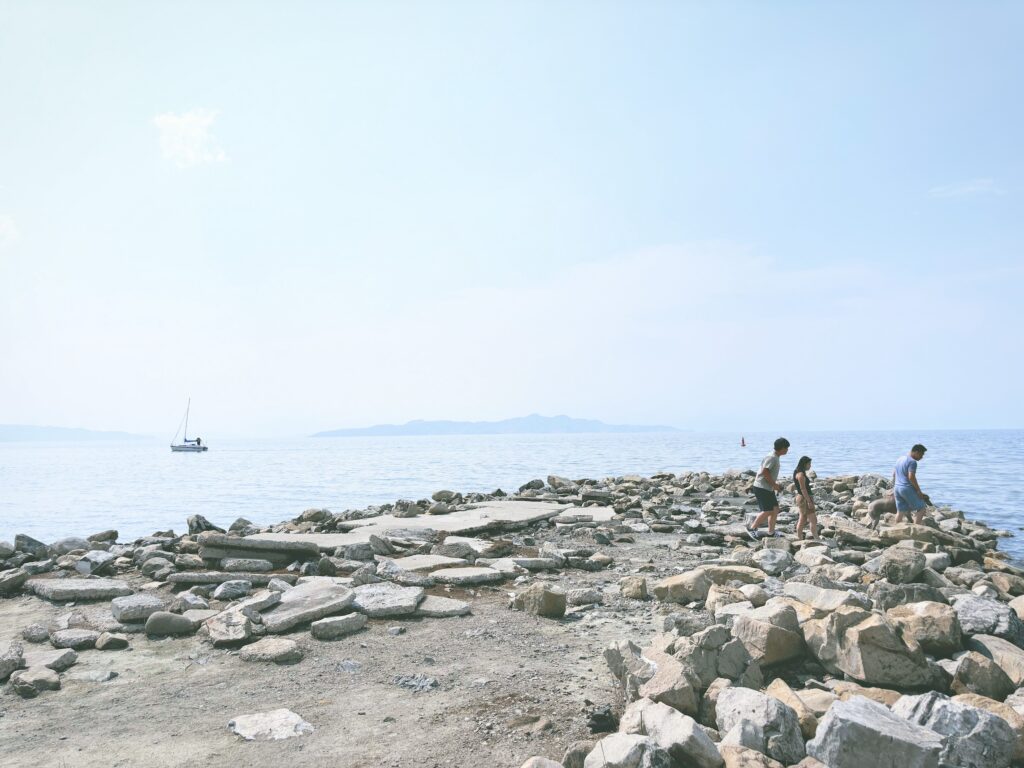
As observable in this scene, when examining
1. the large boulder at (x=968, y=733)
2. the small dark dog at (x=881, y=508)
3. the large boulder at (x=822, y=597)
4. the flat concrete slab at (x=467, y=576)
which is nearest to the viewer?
the large boulder at (x=968, y=733)

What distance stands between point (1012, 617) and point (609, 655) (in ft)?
9.34

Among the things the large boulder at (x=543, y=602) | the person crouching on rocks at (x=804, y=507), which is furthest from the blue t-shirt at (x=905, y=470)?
the large boulder at (x=543, y=602)

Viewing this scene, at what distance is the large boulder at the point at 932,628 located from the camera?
433cm

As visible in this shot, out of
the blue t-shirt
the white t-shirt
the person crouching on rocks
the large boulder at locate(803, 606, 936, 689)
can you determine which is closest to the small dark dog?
the blue t-shirt

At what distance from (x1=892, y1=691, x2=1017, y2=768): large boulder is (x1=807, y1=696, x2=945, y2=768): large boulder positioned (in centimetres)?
11

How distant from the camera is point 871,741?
9.80ft

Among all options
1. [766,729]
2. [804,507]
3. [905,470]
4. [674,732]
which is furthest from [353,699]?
[905,470]

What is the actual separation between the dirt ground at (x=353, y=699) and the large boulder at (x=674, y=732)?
16.0 inches

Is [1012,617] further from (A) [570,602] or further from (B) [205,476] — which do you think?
(B) [205,476]

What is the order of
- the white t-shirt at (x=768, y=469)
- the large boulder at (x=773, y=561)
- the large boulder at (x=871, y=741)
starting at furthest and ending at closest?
the white t-shirt at (x=768, y=469), the large boulder at (x=773, y=561), the large boulder at (x=871, y=741)

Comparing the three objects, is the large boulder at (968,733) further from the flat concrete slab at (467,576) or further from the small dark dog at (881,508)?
the small dark dog at (881,508)

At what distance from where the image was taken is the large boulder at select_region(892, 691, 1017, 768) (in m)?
3.10

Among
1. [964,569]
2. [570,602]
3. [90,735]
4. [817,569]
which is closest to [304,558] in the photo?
[570,602]

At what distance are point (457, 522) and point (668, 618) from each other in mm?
6667
